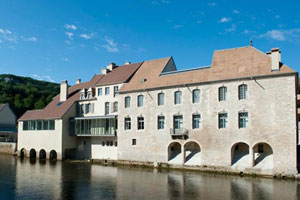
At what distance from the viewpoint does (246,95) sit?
96.0ft

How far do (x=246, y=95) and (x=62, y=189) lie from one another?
18047mm

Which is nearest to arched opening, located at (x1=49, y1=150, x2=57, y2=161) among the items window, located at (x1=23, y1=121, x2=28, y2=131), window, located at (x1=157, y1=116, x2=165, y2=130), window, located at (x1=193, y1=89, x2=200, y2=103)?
window, located at (x1=23, y1=121, x2=28, y2=131)

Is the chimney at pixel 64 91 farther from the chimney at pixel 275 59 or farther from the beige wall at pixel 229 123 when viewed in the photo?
the chimney at pixel 275 59

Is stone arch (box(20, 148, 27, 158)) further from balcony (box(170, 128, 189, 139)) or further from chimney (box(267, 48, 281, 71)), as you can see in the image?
chimney (box(267, 48, 281, 71))

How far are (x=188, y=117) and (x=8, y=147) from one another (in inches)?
1349

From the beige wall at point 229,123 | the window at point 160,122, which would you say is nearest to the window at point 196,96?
the beige wall at point 229,123

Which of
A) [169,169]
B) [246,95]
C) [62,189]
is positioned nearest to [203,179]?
[169,169]

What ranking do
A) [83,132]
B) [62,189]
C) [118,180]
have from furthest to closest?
[83,132], [118,180], [62,189]

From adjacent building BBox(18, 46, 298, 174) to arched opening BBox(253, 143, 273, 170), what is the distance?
0.29 feet

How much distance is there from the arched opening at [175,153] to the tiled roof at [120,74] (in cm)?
1052

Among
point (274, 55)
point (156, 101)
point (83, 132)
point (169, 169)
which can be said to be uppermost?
point (274, 55)

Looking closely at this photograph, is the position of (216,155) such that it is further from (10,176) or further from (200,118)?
(10,176)

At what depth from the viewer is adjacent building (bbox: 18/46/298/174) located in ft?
90.6

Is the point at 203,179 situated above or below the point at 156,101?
below
